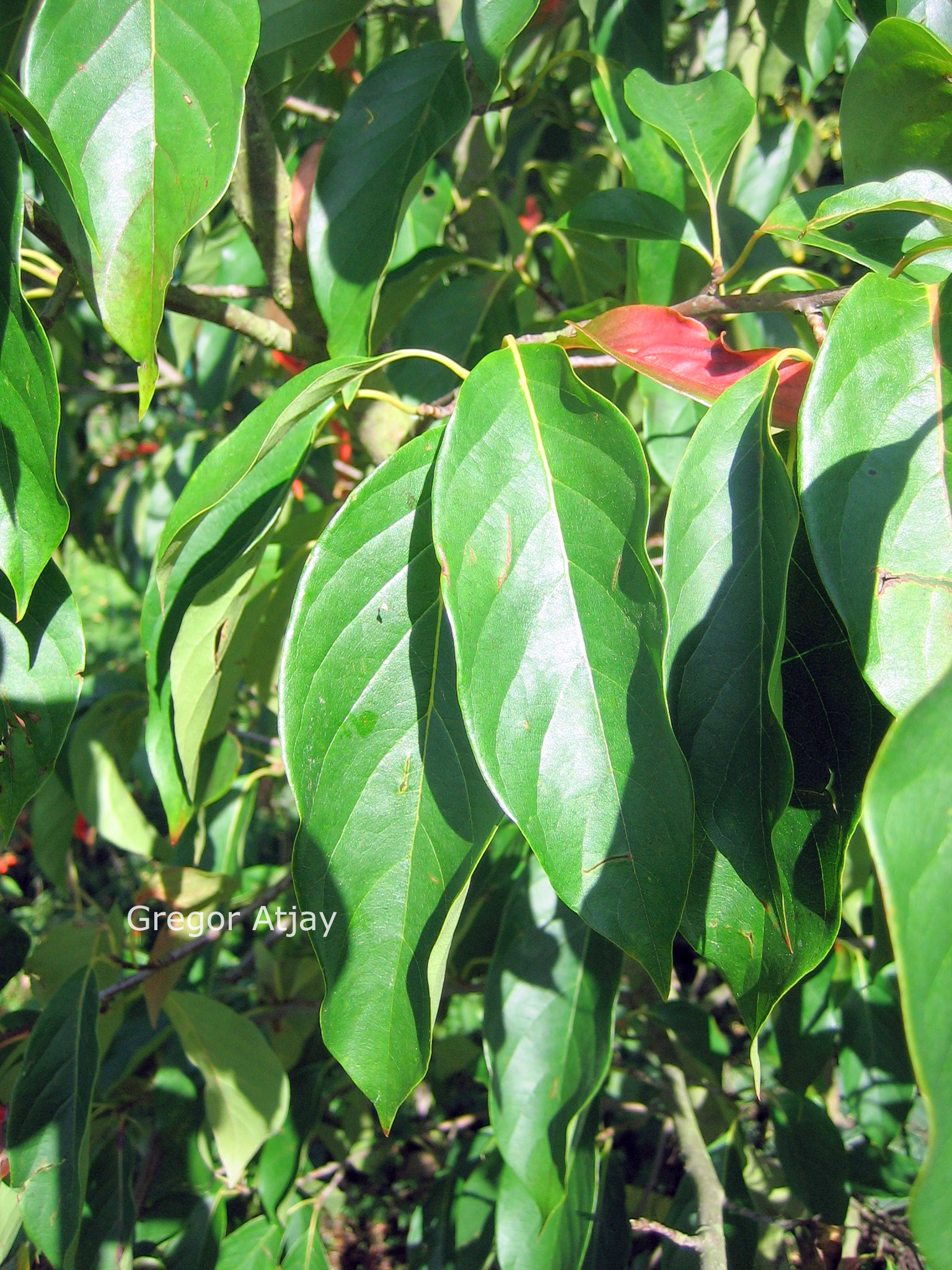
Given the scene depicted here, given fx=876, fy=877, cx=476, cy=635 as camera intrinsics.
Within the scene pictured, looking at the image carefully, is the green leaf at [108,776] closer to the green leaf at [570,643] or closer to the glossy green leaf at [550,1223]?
the glossy green leaf at [550,1223]

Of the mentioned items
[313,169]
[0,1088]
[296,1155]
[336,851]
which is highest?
[313,169]

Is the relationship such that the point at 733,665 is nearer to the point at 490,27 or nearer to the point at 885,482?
the point at 885,482

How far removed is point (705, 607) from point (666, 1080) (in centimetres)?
93

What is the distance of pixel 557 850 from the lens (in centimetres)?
51

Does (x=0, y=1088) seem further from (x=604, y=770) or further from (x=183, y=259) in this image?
(x=183, y=259)

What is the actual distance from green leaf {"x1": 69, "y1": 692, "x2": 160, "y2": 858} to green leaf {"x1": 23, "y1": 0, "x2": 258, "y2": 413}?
Result: 82 cm

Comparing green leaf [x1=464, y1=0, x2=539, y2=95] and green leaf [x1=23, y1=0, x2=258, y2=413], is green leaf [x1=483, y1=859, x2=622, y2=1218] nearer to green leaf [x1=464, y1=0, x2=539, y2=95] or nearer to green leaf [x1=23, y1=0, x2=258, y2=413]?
green leaf [x1=23, y1=0, x2=258, y2=413]

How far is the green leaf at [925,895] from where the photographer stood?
29cm

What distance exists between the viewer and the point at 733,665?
511mm

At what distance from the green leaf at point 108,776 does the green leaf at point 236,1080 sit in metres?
0.25

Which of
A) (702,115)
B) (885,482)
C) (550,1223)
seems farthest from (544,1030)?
(702,115)

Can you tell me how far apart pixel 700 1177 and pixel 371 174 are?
1.14 m

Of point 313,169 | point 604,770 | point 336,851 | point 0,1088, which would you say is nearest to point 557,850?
point 604,770

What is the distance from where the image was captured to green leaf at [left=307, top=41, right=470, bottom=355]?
32.0 inches
